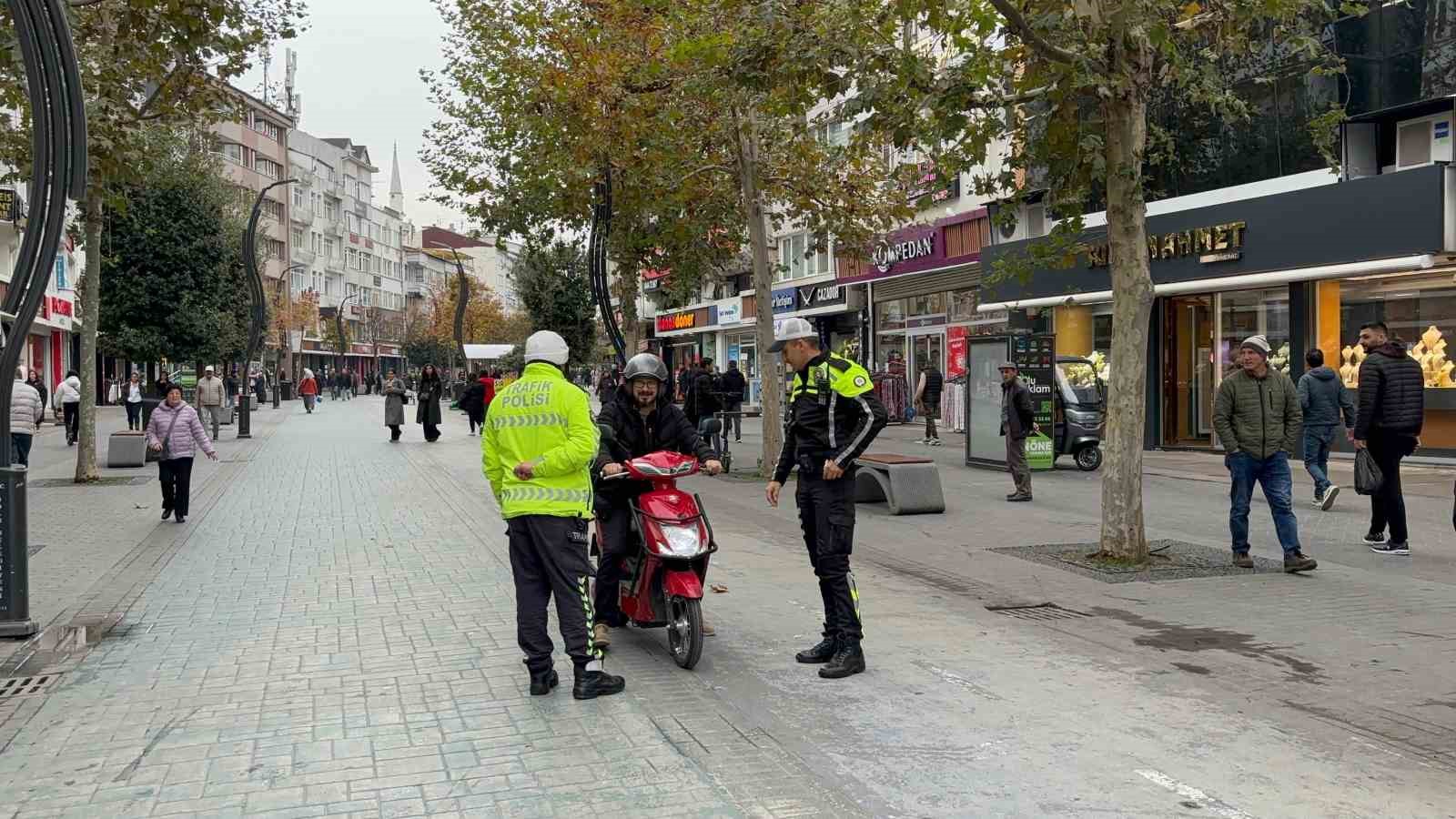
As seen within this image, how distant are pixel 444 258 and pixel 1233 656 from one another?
427 ft

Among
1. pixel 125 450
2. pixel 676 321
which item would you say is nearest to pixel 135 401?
pixel 125 450

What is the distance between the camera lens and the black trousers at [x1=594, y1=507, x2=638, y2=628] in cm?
708

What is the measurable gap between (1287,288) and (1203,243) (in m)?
1.72

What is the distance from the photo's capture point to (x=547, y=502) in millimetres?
5992

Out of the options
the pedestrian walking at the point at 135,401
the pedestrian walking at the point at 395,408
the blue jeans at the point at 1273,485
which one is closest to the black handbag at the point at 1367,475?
the blue jeans at the point at 1273,485

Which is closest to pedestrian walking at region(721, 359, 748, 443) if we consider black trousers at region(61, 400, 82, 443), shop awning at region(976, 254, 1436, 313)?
shop awning at region(976, 254, 1436, 313)

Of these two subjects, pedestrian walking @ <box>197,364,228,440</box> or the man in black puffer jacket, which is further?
pedestrian walking @ <box>197,364,228,440</box>

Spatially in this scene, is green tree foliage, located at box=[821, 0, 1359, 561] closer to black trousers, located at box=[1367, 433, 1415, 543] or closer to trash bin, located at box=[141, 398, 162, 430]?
black trousers, located at box=[1367, 433, 1415, 543]

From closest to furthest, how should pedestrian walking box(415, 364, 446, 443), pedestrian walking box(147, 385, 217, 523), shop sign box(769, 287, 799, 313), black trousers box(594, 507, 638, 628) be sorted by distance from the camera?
1. black trousers box(594, 507, 638, 628)
2. pedestrian walking box(147, 385, 217, 523)
3. pedestrian walking box(415, 364, 446, 443)
4. shop sign box(769, 287, 799, 313)

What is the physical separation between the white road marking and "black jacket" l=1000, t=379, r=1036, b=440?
10.8m

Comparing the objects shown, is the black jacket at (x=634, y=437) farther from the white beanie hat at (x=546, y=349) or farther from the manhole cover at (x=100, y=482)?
the manhole cover at (x=100, y=482)

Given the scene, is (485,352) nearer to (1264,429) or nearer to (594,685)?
(1264,429)

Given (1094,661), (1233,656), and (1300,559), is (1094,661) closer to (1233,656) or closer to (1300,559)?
(1233,656)

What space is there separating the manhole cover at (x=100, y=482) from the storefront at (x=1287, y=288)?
41.6 ft
